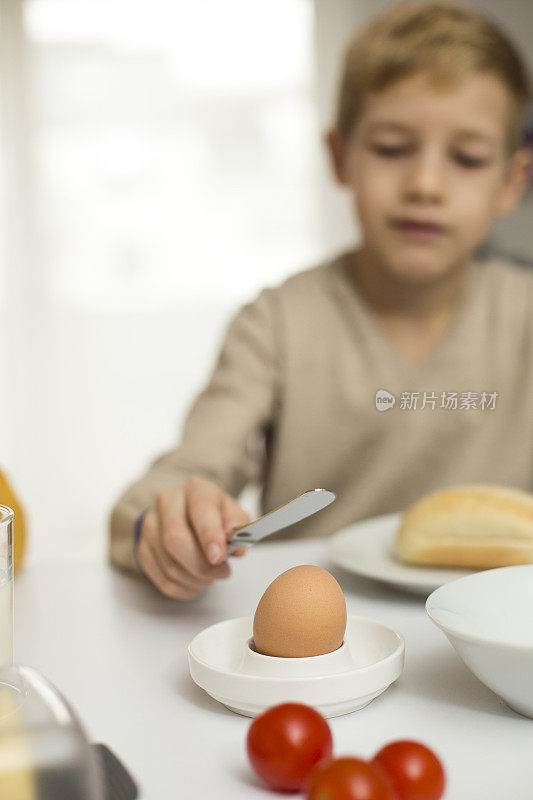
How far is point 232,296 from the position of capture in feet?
7.52

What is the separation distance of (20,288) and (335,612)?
6.76ft

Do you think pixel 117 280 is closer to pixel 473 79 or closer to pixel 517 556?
pixel 473 79

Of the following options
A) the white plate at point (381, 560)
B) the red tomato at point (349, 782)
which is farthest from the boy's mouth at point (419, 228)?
the red tomato at point (349, 782)

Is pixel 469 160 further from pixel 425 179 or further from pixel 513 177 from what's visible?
pixel 513 177

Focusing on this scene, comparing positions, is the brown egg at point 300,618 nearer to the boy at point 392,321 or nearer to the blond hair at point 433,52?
the boy at point 392,321

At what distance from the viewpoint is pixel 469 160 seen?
769 millimetres

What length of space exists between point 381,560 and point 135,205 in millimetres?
1900

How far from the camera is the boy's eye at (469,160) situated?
74cm

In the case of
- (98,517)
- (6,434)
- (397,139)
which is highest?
(397,139)

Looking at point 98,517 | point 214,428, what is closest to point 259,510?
point 214,428

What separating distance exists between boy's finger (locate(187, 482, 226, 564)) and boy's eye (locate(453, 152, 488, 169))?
395mm

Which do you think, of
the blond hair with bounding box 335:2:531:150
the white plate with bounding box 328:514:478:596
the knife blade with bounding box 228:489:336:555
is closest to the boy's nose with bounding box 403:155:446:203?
the blond hair with bounding box 335:2:531:150

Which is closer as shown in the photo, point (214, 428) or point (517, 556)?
point (517, 556)

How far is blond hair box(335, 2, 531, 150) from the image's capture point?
79cm
